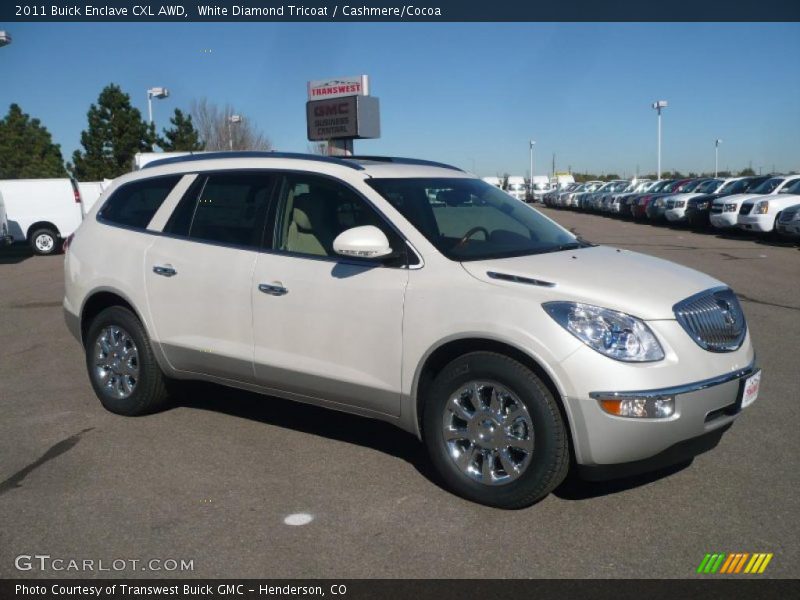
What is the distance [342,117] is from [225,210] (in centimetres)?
2973

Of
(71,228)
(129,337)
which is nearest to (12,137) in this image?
(71,228)

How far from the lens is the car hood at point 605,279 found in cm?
402

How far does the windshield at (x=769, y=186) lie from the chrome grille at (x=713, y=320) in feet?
66.7

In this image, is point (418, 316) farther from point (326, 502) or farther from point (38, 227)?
point (38, 227)

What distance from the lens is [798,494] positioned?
14.3 feet

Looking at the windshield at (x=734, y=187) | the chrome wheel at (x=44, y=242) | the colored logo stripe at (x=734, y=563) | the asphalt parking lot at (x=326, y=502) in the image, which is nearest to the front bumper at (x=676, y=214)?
the windshield at (x=734, y=187)

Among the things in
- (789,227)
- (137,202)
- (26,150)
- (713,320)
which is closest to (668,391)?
(713,320)

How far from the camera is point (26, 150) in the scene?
4691 centimetres

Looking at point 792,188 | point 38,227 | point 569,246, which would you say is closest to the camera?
point 569,246

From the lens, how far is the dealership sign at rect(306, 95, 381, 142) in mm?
33844

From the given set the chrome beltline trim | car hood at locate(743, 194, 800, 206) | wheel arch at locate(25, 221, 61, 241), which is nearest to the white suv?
the chrome beltline trim
